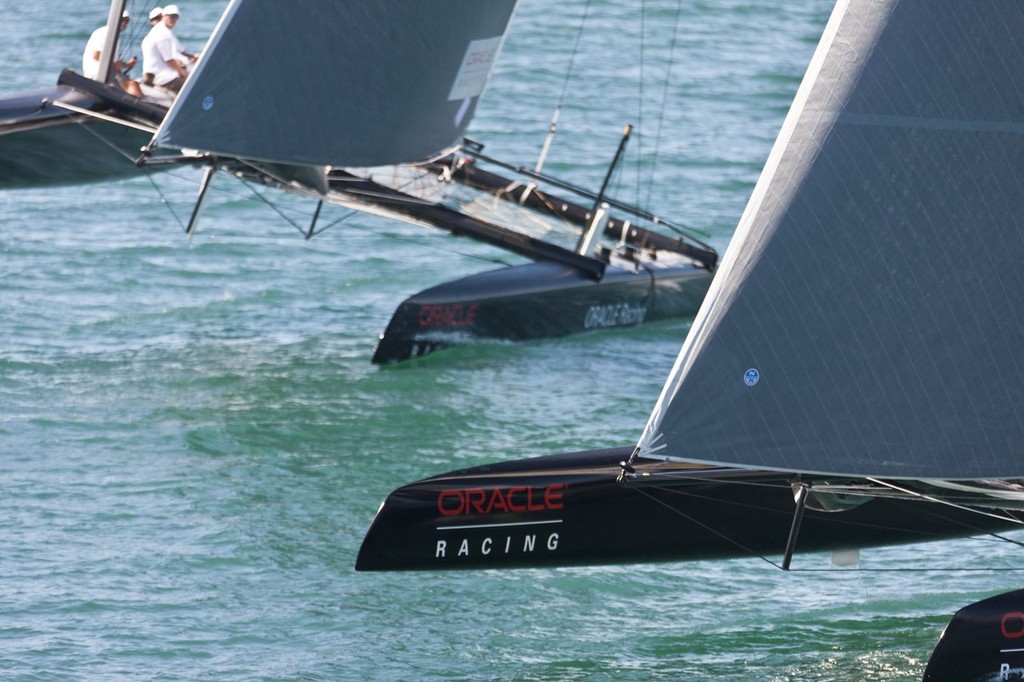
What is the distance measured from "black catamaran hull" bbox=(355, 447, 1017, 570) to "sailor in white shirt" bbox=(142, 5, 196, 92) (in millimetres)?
5301

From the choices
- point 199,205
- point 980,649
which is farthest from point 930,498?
point 199,205

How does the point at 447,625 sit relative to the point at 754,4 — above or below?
below

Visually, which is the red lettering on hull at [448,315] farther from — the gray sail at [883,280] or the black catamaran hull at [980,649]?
the black catamaran hull at [980,649]

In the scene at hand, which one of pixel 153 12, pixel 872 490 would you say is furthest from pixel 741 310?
pixel 153 12

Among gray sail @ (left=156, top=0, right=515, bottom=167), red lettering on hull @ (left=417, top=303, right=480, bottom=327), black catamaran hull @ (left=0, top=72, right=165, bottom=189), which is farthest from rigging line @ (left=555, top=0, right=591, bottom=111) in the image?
black catamaran hull @ (left=0, top=72, right=165, bottom=189)

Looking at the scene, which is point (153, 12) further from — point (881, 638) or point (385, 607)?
point (881, 638)

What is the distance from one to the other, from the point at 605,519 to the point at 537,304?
16.0 feet

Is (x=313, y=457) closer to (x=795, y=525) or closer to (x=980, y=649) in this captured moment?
(x=795, y=525)

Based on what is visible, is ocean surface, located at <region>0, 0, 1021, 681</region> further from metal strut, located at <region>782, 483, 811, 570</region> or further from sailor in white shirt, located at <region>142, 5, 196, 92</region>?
sailor in white shirt, located at <region>142, 5, 196, 92</region>

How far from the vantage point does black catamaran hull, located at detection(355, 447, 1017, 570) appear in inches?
313

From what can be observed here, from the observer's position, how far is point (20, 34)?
20688 millimetres

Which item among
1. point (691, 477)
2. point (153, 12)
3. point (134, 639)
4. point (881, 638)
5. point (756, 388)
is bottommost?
point (134, 639)

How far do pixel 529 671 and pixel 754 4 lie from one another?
16.8 m

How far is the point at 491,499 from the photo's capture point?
314 inches
